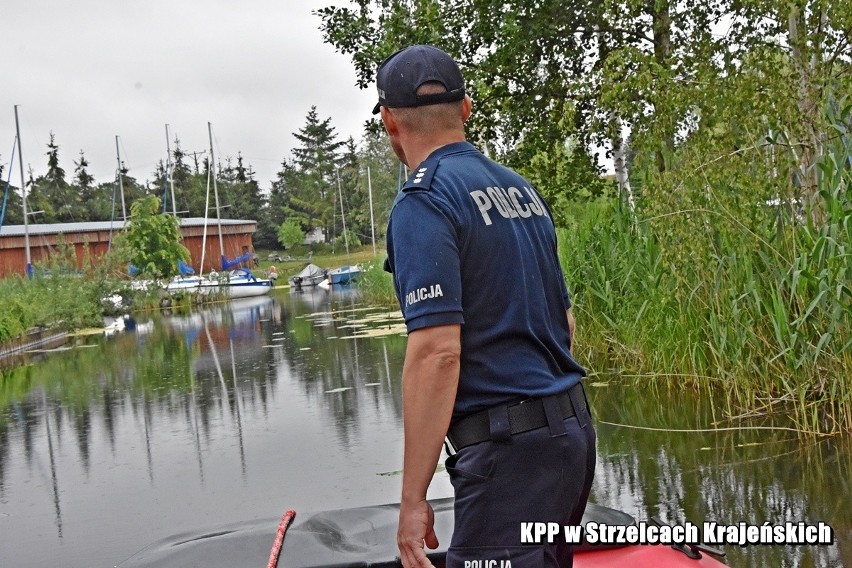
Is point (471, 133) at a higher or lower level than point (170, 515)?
higher

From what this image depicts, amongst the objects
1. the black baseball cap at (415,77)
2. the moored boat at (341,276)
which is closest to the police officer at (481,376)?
the black baseball cap at (415,77)

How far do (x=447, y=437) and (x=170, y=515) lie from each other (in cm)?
499

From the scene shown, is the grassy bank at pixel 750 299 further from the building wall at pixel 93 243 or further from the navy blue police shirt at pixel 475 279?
the building wall at pixel 93 243

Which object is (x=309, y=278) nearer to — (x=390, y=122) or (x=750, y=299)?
(x=750, y=299)

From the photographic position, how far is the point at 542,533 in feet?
8.28

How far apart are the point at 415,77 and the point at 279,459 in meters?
6.53

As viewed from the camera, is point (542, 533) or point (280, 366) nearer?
point (542, 533)

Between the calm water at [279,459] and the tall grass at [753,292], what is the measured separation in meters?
0.36

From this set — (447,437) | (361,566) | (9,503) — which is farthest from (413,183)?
(9,503)

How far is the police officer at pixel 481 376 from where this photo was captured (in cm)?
250

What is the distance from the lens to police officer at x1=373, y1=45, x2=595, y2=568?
2496 mm

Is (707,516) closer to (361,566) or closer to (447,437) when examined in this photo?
(361,566)

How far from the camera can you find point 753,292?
7.73 m

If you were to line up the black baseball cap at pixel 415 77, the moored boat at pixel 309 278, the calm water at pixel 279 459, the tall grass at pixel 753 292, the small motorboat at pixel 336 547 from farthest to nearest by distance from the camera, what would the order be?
the moored boat at pixel 309 278
the tall grass at pixel 753 292
the calm water at pixel 279 459
the small motorboat at pixel 336 547
the black baseball cap at pixel 415 77
